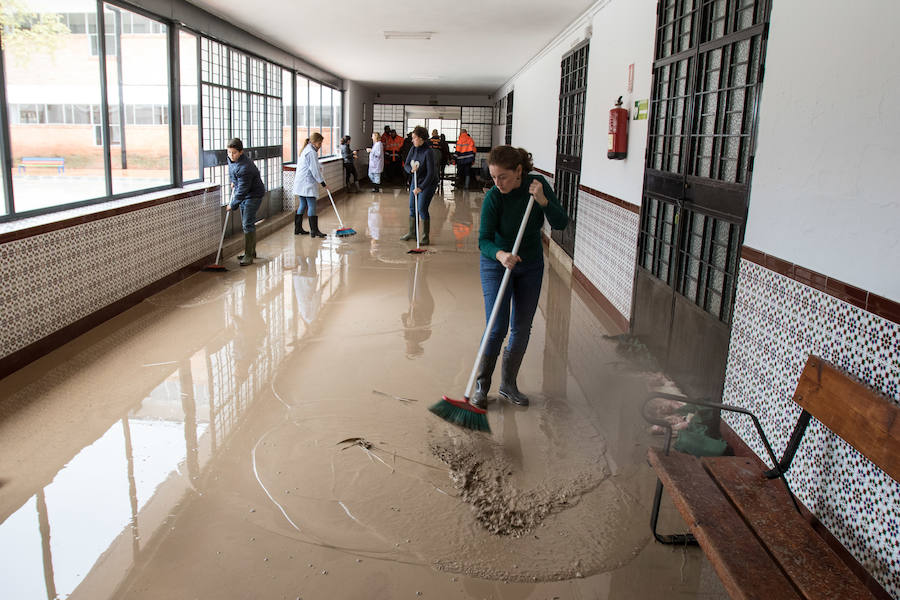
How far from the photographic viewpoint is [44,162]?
511 cm

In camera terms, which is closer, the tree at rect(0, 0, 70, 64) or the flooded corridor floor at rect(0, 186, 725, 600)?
the flooded corridor floor at rect(0, 186, 725, 600)

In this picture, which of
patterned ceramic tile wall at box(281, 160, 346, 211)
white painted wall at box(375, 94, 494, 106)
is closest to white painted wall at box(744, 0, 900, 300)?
patterned ceramic tile wall at box(281, 160, 346, 211)

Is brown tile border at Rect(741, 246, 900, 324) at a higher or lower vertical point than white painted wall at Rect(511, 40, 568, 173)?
lower

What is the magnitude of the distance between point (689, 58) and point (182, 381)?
3862mm

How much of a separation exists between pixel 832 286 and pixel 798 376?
42 centimetres

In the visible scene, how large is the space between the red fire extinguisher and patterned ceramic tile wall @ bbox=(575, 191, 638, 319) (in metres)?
0.48

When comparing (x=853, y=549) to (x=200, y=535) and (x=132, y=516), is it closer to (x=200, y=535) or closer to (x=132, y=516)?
(x=200, y=535)

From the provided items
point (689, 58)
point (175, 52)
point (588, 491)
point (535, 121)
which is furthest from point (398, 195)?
point (588, 491)

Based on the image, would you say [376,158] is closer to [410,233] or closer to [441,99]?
[410,233]

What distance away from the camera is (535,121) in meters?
12.2

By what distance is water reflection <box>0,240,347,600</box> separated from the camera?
2486 mm

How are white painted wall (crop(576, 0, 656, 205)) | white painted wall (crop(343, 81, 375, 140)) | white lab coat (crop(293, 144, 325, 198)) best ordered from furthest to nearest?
white painted wall (crop(343, 81, 375, 140)) → white lab coat (crop(293, 144, 325, 198)) → white painted wall (crop(576, 0, 656, 205))

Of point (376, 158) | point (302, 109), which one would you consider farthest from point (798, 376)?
point (376, 158)

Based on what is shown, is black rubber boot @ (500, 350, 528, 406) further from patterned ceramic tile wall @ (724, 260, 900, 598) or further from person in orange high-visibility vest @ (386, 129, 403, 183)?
person in orange high-visibility vest @ (386, 129, 403, 183)
